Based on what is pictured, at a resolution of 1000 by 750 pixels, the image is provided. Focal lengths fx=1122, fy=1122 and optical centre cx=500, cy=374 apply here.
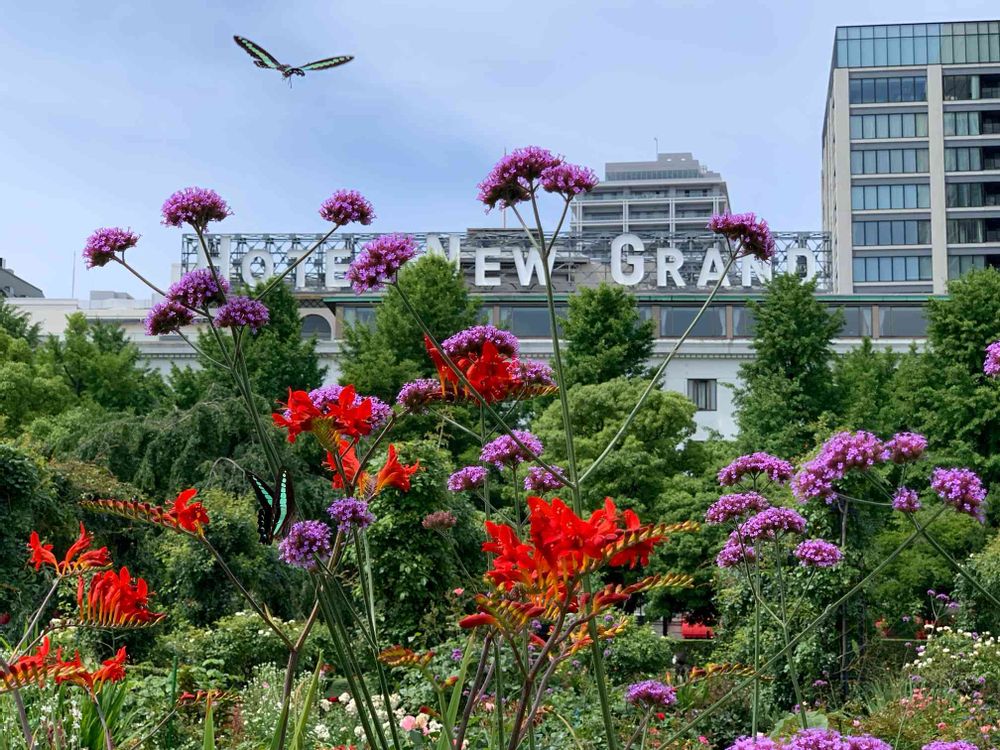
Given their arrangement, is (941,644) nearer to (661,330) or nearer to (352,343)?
(352,343)

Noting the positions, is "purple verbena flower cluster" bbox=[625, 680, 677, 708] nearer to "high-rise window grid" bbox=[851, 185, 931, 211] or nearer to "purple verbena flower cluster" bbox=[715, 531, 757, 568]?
"purple verbena flower cluster" bbox=[715, 531, 757, 568]

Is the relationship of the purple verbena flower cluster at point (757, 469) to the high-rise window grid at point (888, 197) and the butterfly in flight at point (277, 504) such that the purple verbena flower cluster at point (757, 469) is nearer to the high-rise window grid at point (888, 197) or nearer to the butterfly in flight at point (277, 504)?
the butterfly in flight at point (277, 504)

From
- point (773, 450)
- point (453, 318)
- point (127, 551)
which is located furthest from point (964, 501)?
point (453, 318)

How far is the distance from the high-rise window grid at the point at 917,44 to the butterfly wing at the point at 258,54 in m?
62.8

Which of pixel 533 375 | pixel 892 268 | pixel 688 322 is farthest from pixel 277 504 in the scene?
pixel 892 268

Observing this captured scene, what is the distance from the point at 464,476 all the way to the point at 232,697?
3.73m

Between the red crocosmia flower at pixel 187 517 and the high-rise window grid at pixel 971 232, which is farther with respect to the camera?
the high-rise window grid at pixel 971 232

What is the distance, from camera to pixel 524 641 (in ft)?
8.70

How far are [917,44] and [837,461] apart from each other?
63447mm

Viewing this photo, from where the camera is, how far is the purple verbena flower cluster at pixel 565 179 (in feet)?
12.1

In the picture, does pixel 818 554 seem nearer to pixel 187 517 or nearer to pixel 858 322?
pixel 187 517

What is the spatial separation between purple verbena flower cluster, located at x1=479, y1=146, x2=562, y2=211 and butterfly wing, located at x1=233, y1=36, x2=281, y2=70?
0.79 metres

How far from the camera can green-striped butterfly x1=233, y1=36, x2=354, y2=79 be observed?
3.56 metres

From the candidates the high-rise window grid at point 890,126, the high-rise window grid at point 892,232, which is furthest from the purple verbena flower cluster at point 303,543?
the high-rise window grid at point 890,126
